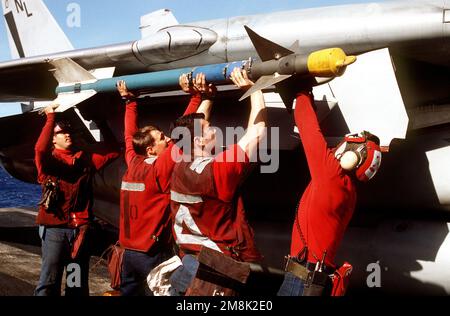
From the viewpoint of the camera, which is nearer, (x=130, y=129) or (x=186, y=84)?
(x=186, y=84)

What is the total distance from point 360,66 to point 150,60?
2.83 meters

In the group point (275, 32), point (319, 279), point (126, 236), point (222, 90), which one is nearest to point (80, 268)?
point (126, 236)

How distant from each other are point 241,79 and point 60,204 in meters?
2.31

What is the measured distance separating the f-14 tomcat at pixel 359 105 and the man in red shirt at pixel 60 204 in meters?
1.15

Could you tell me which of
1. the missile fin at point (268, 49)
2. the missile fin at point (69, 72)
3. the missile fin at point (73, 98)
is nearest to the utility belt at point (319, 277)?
the missile fin at point (268, 49)

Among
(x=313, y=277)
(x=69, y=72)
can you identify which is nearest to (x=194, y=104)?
(x=313, y=277)

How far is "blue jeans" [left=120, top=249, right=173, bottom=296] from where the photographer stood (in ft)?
14.0

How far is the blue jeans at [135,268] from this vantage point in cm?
425

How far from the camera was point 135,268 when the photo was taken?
14.1ft

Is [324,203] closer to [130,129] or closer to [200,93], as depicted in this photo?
[200,93]

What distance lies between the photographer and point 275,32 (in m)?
5.39

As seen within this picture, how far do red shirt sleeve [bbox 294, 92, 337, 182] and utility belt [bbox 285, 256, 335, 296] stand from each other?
60cm

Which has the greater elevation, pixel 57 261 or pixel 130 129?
pixel 130 129
